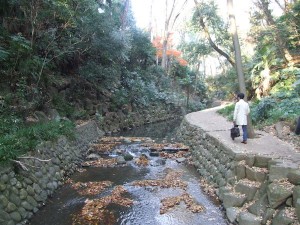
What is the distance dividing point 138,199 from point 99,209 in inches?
46.9

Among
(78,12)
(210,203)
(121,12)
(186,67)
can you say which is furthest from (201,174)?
(186,67)

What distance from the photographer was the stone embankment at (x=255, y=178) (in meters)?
5.63

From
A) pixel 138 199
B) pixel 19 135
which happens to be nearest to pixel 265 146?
pixel 138 199

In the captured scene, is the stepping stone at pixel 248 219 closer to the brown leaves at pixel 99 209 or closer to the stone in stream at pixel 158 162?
the brown leaves at pixel 99 209

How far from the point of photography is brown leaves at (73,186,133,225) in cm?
665

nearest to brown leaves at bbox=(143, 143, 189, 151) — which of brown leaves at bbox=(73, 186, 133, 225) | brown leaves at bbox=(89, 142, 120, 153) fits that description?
brown leaves at bbox=(89, 142, 120, 153)

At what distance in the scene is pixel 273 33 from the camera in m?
14.4

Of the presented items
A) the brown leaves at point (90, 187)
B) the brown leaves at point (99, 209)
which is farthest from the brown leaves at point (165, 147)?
the brown leaves at point (99, 209)

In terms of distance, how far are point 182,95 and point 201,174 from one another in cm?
2463

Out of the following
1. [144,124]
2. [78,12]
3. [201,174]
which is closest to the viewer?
[201,174]

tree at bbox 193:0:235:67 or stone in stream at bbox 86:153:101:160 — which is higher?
tree at bbox 193:0:235:67

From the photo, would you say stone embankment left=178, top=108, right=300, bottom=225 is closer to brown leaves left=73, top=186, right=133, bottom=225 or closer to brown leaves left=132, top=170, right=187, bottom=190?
brown leaves left=132, top=170, right=187, bottom=190

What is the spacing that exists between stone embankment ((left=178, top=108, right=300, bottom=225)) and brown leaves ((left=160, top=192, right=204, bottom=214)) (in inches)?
27.7

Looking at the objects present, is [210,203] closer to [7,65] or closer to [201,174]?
[201,174]
